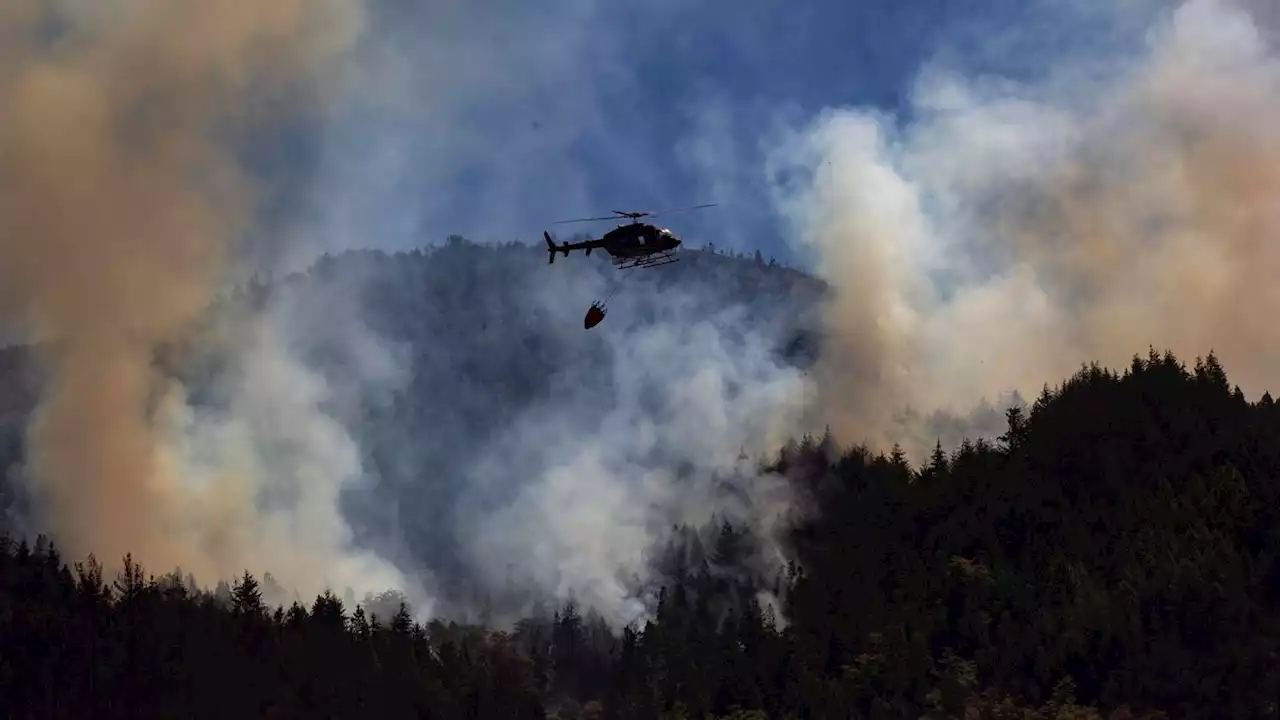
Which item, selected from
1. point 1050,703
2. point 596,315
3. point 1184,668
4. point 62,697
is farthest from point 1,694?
point 1184,668

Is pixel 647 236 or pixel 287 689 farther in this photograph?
pixel 287 689

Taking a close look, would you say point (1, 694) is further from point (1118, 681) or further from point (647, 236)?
point (1118, 681)

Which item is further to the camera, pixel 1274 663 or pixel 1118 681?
pixel 1118 681

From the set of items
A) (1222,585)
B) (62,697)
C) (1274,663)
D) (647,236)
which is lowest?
(1274,663)

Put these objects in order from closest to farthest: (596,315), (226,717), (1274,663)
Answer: (596,315) < (1274,663) < (226,717)

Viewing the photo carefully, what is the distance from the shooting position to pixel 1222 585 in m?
200

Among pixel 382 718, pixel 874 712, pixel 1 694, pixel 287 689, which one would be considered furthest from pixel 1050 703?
pixel 1 694

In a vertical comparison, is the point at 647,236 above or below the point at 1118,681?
above

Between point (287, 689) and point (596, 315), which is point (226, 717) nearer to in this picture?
point (287, 689)

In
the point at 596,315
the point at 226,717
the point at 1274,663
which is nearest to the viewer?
the point at 596,315

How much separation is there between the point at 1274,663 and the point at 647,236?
4170 inches

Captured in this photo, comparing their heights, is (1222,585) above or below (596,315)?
below

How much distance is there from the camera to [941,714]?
19750cm

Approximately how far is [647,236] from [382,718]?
301ft
